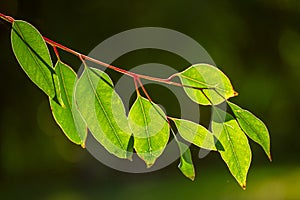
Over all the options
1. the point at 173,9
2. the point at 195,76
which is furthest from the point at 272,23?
the point at 195,76

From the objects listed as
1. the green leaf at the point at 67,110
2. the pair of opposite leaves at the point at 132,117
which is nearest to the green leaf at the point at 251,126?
the pair of opposite leaves at the point at 132,117

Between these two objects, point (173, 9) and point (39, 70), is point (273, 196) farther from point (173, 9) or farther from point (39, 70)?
point (39, 70)

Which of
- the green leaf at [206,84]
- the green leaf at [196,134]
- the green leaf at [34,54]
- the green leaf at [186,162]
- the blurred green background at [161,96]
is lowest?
the blurred green background at [161,96]

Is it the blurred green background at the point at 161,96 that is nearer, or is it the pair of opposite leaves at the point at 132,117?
the pair of opposite leaves at the point at 132,117

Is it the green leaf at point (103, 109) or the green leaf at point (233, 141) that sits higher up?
the green leaf at point (103, 109)

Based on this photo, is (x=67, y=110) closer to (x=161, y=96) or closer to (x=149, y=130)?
(x=149, y=130)

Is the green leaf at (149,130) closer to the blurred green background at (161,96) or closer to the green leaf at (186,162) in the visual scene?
the green leaf at (186,162)

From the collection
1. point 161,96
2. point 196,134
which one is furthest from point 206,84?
point 161,96
